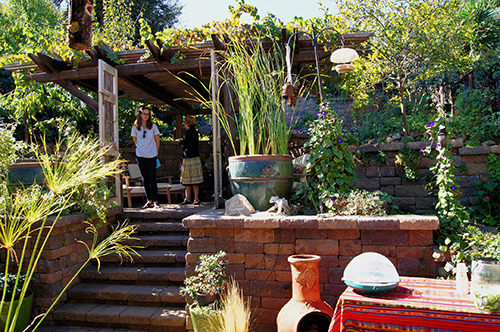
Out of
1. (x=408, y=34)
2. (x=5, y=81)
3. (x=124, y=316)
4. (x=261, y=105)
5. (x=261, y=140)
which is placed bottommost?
(x=124, y=316)

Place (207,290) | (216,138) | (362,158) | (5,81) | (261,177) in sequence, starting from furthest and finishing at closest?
(5,81), (362,158), (216,138), (261,177), (207,290)

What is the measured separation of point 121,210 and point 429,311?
165 inches

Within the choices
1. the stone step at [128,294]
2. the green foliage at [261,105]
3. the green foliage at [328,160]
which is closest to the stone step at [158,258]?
the stone step at [128,294]

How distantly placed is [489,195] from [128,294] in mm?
4528

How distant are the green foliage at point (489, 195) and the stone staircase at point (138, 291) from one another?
3.66 meters

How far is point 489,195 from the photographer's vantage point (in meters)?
4.85

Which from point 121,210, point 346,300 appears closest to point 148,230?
point 121,210

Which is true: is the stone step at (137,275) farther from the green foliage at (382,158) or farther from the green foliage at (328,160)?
the green foliage at (382,158)

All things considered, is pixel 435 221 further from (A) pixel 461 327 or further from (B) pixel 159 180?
(B) pixel 159 180

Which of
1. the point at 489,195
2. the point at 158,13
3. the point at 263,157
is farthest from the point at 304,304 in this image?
the point at 158,13

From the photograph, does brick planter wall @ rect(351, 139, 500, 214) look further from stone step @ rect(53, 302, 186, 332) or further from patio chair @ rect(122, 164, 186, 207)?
patio chair @ rect(122, 164, 186, 207)

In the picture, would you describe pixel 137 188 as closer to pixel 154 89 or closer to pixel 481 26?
pixel 154 89

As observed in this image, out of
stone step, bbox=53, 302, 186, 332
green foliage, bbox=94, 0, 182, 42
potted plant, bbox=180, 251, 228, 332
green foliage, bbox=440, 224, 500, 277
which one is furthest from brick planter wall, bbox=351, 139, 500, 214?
green foliage, bbox=94, 0, 182, 42

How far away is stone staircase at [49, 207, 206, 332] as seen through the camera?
368 cm
